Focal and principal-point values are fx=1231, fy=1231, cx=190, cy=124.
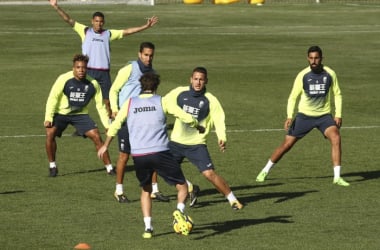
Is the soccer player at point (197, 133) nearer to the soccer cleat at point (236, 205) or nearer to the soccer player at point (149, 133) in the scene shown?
the soccer cleat at point (236, 205)

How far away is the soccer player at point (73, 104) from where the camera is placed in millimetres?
22172

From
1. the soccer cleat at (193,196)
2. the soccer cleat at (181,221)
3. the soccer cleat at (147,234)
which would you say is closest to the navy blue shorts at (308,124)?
the soccer cleat at (193,196)

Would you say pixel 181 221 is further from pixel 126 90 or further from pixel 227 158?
pixel 227 158

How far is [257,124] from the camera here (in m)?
30.2

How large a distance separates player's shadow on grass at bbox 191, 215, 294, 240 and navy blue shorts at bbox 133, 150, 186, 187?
3.21 ft

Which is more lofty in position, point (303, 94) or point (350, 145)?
point (303, 94)

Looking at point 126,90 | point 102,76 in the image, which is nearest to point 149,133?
point 126,90

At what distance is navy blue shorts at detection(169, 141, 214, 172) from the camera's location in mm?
18891

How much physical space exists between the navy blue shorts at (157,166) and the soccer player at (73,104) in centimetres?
473

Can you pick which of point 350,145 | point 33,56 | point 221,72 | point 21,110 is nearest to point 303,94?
point 350,145

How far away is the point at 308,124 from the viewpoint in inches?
882

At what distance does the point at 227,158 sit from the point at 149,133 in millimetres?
8267

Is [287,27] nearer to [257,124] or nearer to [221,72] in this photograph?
[221,72]

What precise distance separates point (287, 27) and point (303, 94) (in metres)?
35.3
